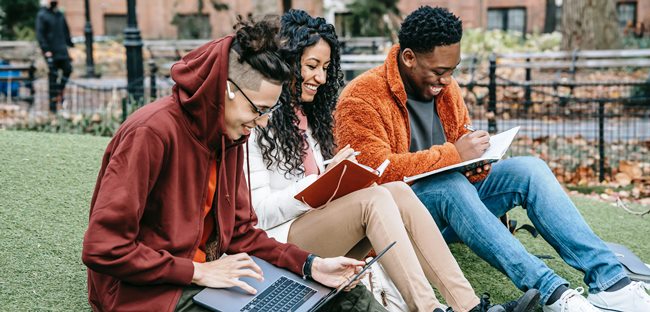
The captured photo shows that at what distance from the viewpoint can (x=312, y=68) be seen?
13.4ft

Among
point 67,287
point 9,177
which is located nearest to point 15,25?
point 9,177

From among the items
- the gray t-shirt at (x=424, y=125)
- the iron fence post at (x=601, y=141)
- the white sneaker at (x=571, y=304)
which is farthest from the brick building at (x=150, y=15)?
the white sneaker at (x=571, y=304)

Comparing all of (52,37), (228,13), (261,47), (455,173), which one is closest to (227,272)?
(261,47)

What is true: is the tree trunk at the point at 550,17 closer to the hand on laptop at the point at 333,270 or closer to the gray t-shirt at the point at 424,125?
the gray t-shirt at the point at 424,125

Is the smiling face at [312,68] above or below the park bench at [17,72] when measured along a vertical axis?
above

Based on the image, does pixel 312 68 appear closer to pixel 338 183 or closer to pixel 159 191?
pixel 338 183

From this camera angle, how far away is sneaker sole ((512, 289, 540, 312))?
3.61 metres

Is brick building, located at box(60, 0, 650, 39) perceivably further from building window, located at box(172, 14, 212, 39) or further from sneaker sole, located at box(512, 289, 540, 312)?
sneaker sole, located at box(512, 289, 540, 312)

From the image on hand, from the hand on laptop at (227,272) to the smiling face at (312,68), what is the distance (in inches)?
47.0

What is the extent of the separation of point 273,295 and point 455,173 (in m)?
1.36

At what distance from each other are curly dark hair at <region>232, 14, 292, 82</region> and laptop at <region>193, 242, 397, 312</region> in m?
0.74

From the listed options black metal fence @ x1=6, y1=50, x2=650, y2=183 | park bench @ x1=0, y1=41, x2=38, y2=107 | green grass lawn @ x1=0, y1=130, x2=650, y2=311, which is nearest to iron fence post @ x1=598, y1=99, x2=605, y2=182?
black metal fence @ x1=6, y1=50, x2=650, y2=183

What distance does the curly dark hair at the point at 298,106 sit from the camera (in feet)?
12.9

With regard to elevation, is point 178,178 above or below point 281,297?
above
